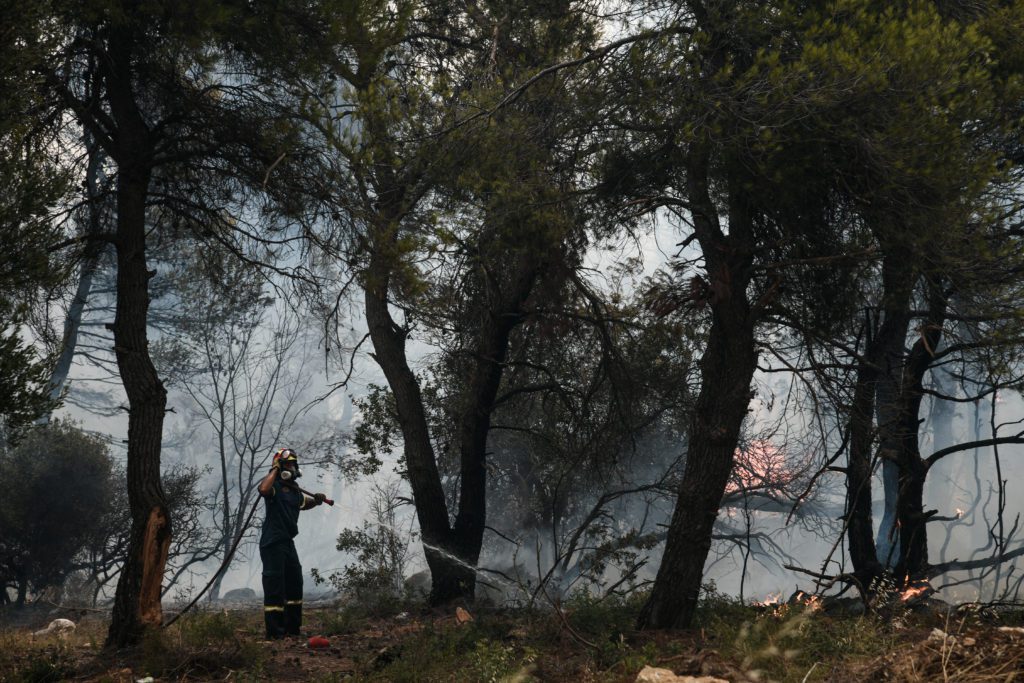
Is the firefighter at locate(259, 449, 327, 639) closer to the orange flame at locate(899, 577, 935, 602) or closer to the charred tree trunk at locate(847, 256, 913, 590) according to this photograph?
the charred tree trunk at locate(847, 256, 913, 590)

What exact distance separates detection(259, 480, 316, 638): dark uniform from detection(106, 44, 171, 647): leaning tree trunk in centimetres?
158

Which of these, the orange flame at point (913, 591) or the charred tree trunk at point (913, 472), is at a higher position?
the charred tree trunk at point (913, 472)

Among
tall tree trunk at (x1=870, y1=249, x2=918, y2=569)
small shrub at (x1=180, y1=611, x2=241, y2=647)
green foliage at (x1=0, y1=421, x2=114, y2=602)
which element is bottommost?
small shrub at (x1=180, y1=611, x2=241, y2=647)

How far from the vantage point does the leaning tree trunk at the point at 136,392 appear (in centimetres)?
748

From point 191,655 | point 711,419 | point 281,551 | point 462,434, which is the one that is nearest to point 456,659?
point 191,655

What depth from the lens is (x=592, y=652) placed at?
20.5ft

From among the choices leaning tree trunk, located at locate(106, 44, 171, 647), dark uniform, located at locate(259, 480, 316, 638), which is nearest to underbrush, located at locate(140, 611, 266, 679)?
leaning tree trunk, located at locate(106, 44, 171, 647)

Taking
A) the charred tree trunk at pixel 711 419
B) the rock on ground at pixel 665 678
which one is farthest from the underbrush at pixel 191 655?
the charred tree trunk at pixel 711 419

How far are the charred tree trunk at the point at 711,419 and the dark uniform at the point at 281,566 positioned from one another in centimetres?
397

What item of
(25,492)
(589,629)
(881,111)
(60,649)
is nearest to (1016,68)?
(881,111)

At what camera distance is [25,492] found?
16453 mm

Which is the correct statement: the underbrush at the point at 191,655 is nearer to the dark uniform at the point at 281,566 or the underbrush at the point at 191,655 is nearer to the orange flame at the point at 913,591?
the dark uniform at the point at 281,566

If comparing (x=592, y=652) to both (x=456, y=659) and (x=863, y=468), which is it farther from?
(x=863, y=468)

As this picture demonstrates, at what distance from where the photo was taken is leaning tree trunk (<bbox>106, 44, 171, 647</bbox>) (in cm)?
748
